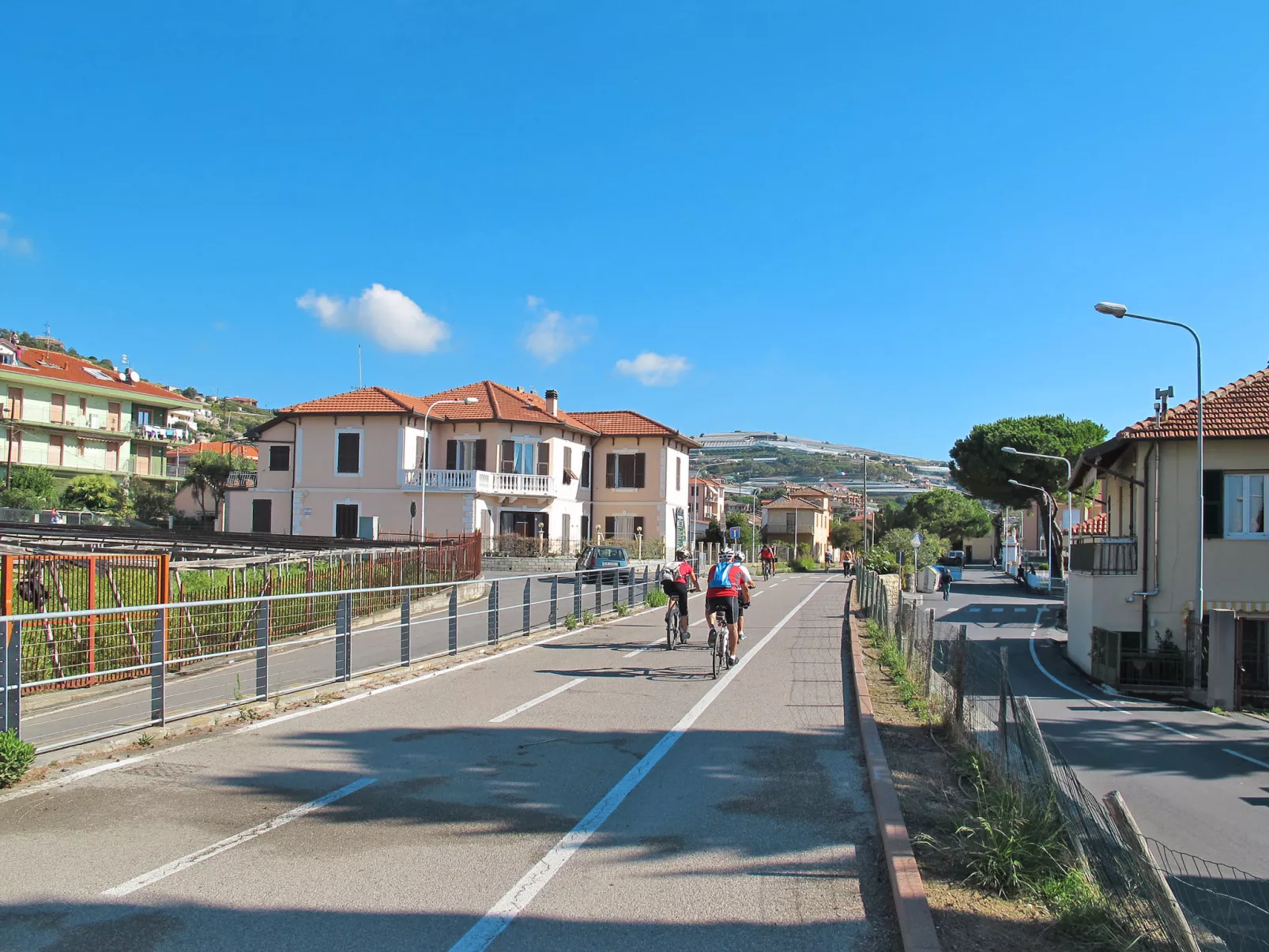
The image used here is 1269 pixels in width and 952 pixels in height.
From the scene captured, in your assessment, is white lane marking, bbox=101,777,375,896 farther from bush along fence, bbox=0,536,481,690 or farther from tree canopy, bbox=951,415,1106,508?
tree canopy, bbox=951,415,1106,508

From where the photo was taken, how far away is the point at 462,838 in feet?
19.9

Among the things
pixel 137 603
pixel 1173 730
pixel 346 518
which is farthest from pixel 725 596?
pixel 346 518

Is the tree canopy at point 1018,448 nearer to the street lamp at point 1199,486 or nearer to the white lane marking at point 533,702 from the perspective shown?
the street lamp at point 1199,486

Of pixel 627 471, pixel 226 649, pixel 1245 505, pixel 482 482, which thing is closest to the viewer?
pixel 226 649

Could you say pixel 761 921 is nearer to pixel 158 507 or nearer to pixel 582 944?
pixel 582 944

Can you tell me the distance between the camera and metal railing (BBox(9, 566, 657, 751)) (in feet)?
28.6

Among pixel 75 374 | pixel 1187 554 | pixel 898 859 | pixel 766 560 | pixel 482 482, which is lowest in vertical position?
pixel 766 560

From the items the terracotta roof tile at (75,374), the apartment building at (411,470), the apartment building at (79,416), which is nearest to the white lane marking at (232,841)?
the apartment building at (411,470)

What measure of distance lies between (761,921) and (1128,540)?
2463 cm

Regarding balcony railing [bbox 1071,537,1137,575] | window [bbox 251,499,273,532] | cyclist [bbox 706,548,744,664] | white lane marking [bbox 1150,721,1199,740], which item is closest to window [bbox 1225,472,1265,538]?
balcony railing [bbox 1071,537,1137,575]

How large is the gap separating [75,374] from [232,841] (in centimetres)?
6403

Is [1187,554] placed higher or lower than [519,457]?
lower

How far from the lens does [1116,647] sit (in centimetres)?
2473

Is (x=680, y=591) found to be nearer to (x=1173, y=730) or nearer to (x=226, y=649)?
(x=226, y=649)
